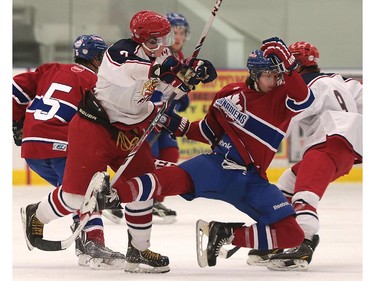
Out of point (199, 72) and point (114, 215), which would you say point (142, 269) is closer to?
point (199, 72)

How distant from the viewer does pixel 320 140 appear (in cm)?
407

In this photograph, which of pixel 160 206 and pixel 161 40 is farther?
pixel 160 206

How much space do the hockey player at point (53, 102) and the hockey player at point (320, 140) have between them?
895mm

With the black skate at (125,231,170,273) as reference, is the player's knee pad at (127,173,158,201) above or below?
above

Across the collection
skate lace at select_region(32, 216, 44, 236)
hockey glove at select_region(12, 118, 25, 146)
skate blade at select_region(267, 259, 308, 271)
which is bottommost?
skate blade at select_region(267, 259, 308, 271)

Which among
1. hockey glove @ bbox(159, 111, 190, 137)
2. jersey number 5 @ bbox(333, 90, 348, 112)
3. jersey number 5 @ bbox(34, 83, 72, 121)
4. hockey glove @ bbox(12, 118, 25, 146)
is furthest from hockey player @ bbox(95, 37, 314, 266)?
hockey glove @ bbox(12, 118, 25, 146)

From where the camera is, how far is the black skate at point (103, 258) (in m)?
3.67

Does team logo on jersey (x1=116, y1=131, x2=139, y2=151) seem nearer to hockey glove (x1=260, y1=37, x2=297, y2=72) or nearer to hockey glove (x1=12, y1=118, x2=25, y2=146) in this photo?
hockey glove (x1=260, y1=37, x2=297, y2=72)

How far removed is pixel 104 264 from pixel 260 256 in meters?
0.64

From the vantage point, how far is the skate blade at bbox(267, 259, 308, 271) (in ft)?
12.1

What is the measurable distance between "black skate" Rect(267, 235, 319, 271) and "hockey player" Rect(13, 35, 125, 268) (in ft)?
3.00

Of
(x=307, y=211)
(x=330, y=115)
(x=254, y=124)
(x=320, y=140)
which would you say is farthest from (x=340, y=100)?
(x=254, y=124)

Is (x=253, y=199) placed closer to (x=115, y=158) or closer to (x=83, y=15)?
(x=115, y=158)
